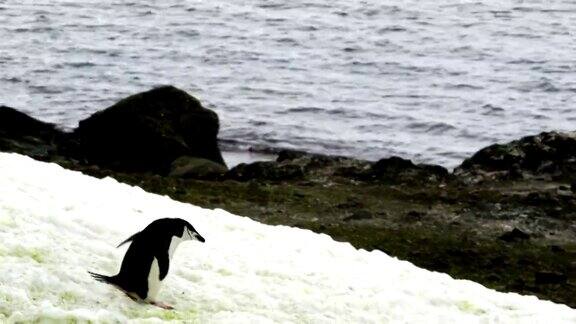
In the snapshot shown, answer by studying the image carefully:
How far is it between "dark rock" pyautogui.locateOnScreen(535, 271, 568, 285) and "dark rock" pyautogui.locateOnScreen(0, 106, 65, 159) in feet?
75.1

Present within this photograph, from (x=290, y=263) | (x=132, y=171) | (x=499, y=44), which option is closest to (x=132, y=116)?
(x=132, y=171)

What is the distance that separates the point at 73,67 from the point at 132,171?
36.9 m

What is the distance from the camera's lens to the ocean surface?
189 ft

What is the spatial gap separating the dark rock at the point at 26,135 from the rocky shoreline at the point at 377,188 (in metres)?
0.07

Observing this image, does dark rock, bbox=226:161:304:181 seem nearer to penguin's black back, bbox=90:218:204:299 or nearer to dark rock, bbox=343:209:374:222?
dark rock, bbox=343:209:374:222

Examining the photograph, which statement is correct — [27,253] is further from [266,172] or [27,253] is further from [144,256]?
[266,172]

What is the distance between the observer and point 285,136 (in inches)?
2169

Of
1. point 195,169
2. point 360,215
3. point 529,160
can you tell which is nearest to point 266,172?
point 195,169

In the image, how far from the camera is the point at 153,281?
45.7 ft

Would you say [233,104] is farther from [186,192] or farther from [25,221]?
[25,221]

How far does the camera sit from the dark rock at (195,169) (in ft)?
125

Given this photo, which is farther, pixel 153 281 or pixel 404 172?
pixel 404 172

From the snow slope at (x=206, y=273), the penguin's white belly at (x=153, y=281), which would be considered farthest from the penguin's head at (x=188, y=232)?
the snow slope at (x=206, y=273)

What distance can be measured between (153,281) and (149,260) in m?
0.37
